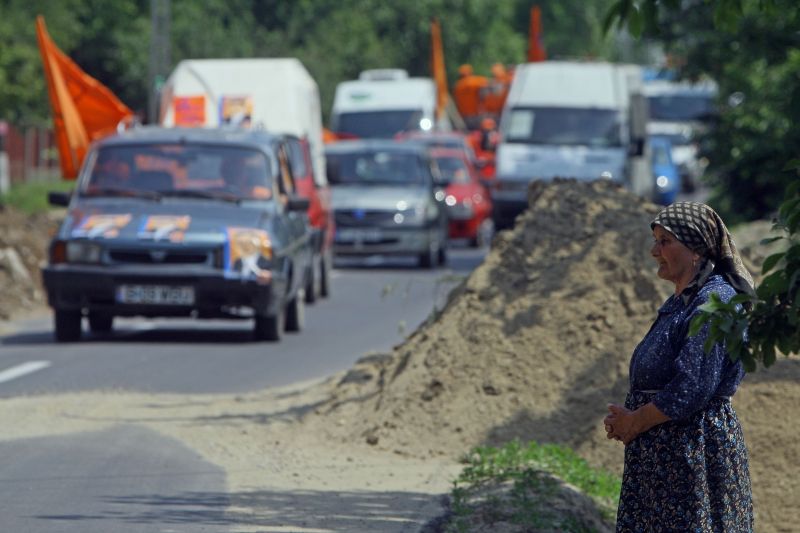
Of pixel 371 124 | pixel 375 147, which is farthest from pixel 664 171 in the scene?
pixel 375 147

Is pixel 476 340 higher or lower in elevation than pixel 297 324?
higher

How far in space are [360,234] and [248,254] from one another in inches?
434

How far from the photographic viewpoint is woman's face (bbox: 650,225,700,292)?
5484 millimetres

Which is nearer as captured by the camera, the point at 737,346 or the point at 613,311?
the point at 737,346

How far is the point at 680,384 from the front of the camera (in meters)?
5.36

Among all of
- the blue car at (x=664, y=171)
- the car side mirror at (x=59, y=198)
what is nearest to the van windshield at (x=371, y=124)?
the blue car at (x=664, y=171)

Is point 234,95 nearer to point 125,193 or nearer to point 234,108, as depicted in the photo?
point 234,108

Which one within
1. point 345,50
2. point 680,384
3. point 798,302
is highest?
point 798,302

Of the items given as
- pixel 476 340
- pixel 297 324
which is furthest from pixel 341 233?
pixel 476 340

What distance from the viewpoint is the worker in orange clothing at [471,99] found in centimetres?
5172

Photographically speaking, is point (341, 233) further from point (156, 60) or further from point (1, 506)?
point (1, 506)

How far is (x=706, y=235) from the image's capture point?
215 inches

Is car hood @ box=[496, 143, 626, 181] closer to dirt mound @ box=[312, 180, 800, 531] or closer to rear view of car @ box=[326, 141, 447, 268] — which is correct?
rear view of car @ box=[326, 141, 447, 268]

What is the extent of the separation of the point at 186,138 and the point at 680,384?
11.3 metres
